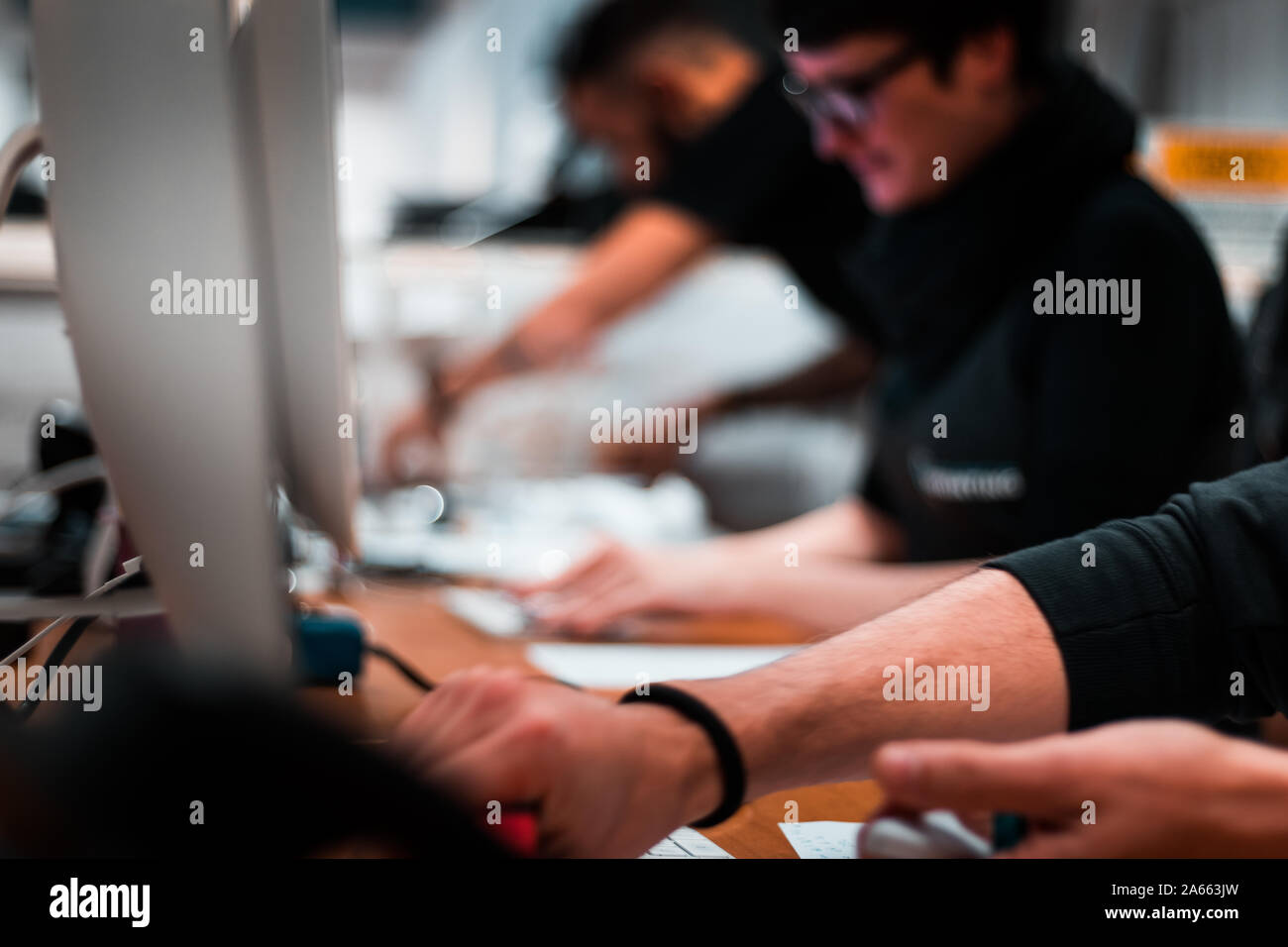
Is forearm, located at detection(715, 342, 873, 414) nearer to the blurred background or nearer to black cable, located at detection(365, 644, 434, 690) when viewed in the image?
the blurred background

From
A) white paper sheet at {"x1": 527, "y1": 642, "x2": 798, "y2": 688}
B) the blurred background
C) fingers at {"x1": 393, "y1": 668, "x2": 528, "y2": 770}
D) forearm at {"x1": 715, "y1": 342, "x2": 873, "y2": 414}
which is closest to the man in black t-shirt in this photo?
the blurred background

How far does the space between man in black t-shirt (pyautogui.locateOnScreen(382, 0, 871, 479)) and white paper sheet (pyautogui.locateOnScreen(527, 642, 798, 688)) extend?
0.93 metres

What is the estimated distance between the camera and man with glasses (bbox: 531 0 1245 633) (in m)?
0.83

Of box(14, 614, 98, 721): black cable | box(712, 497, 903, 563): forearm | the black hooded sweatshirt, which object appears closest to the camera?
box(14, 614, 98, 721): black cable

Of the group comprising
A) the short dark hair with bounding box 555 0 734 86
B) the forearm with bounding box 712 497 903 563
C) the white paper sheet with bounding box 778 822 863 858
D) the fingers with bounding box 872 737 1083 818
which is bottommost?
the forearm with bounding box 712 497 903 563

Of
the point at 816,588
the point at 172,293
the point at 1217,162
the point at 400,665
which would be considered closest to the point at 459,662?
the point at 400,665

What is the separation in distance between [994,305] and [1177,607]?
0.61 metres

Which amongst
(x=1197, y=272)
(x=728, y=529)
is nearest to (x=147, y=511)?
(x=1197, y=272)

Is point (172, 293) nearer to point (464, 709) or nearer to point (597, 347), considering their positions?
point (464, 709)

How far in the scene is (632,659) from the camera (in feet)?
2.48

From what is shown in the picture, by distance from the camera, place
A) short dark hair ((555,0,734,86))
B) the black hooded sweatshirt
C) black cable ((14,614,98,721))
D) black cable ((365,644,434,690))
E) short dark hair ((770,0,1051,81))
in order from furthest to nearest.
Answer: short dark hair ((555,0,734,86)) → short dark hair ((770,0,1051,81)) → the black hooded sweatshirt → black cable ((365,644,434,690)) → black cable ((14,614,98,721))

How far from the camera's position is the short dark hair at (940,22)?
938mm

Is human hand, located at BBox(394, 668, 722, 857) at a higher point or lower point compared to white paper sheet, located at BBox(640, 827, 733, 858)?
higher
